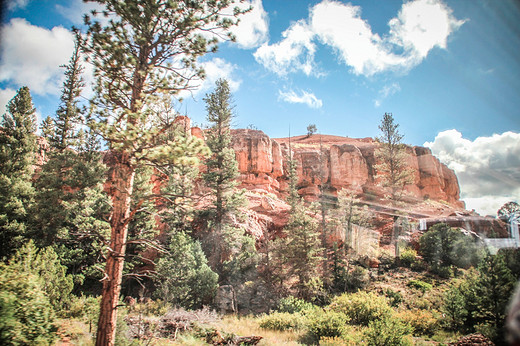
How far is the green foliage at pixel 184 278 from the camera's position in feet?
49.4

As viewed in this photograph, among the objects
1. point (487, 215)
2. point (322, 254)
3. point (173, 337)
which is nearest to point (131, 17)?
point (173, 337)

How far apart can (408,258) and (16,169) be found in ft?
110

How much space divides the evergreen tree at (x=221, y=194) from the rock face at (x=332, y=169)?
16.5 metres

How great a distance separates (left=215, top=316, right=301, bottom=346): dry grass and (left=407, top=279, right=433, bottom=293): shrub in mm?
11521

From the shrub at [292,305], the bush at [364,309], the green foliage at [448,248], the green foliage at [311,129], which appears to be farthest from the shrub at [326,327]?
the green foliage at [311,129]

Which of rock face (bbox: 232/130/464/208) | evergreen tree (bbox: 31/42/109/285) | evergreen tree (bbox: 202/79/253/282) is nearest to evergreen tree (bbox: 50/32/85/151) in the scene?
evergreen tree (bbox: 31/42/109/285)

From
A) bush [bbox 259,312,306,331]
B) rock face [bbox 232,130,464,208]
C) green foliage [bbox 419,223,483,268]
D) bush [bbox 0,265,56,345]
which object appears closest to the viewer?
bush [bbox 0,265,56,345]

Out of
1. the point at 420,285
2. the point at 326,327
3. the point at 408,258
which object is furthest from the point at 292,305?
the point at 408,258

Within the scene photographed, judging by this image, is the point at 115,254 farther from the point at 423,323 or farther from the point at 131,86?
the point at 423,323

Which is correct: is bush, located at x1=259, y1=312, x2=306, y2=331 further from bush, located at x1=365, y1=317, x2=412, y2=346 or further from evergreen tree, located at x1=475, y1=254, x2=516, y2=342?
evergreen tree, located at x1=475, y1=254, x2=516, y2=342

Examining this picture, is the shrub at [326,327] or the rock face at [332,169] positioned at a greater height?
the rock face at [332,169]

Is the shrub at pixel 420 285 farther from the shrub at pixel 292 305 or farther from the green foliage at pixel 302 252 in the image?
the shrub at pixel 292 305

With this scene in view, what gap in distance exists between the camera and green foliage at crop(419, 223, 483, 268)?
20250 mm

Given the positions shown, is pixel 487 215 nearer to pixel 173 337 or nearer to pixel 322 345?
pixel 322 345
